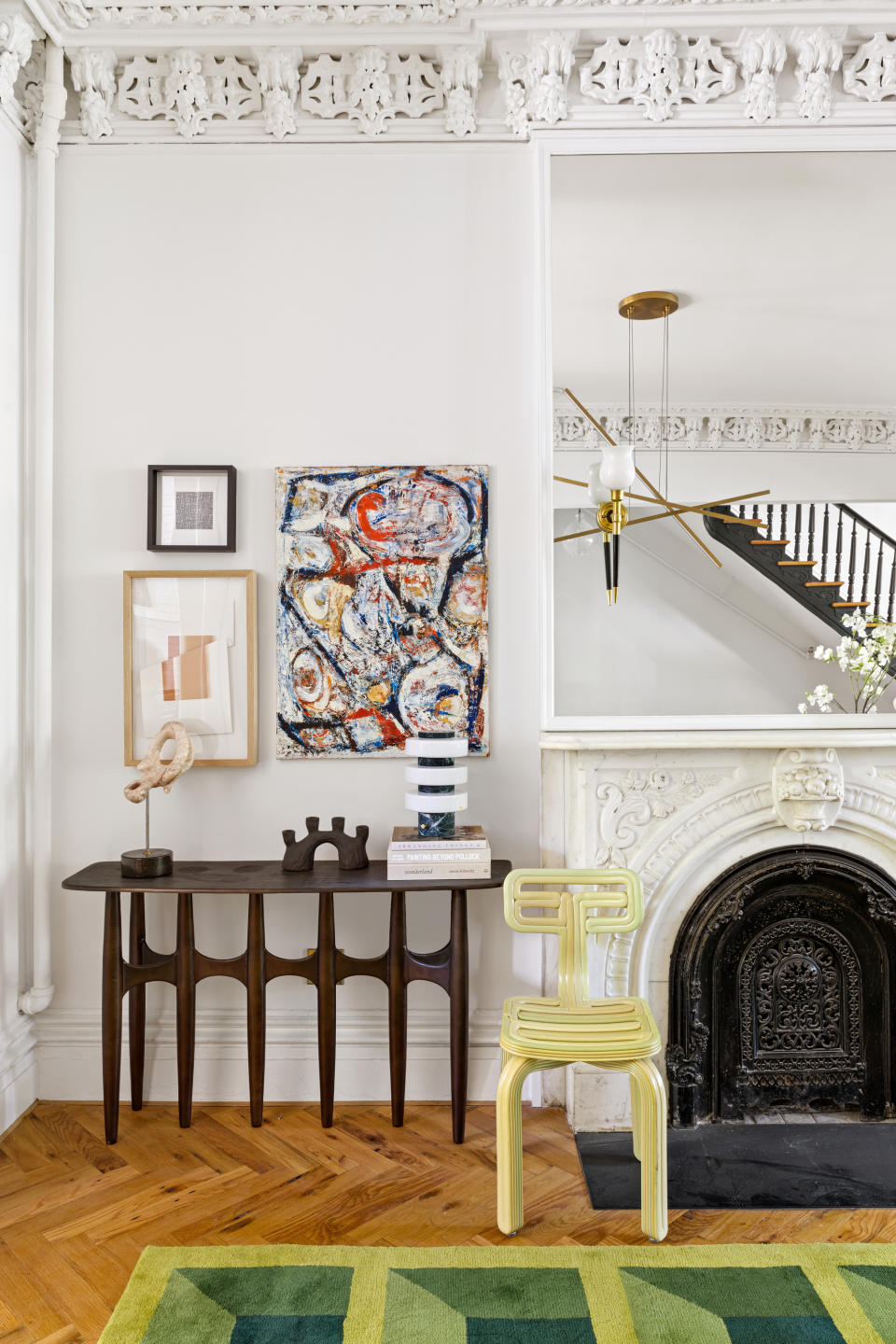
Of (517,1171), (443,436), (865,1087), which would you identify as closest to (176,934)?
(517,1171)

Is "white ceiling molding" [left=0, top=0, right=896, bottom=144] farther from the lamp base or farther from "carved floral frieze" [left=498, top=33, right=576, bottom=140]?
the lamp base

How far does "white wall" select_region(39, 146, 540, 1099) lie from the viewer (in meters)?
2.67

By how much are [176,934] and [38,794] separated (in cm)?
59

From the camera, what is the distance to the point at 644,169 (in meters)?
2.62

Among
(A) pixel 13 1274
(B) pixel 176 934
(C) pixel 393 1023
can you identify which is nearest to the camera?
(A) pixel 13 1274

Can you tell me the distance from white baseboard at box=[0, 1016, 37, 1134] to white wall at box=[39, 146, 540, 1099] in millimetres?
149

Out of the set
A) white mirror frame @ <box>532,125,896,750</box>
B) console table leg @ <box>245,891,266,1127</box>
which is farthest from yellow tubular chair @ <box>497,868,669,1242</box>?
console table leg @ <box>245,891,266,1127</box>

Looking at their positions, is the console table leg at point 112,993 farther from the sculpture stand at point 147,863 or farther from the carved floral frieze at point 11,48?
the carved floral frieze at point 11,48

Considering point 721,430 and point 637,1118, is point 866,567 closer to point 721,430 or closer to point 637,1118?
point 721,430

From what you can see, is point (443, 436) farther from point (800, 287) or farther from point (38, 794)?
point (38, 794)

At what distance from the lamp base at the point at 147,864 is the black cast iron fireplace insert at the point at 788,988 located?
4.78ft

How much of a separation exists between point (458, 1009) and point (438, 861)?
0.41 meters

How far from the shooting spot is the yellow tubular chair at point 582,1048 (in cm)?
197

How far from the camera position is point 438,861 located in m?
2.36
